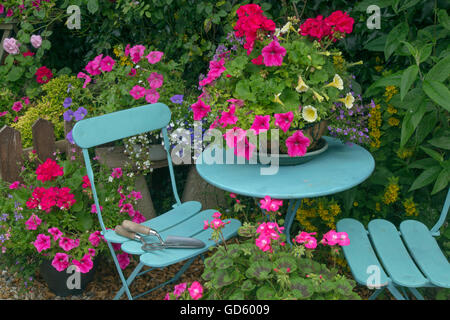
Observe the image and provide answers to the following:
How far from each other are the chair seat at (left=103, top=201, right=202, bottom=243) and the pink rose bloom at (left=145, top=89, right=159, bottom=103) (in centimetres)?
71

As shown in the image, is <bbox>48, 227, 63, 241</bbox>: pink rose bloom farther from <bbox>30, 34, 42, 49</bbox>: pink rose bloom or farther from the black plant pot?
<bbox>30, 34, 42, 49</bbox>: pink rose bloom

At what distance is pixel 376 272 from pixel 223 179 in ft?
2.41

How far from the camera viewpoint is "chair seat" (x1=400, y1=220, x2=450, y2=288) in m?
1.83

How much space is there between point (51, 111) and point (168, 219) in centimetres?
154

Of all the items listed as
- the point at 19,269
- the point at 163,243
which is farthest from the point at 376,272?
the point at 19,269

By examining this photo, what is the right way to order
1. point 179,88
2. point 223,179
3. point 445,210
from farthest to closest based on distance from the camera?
point 179,88, point 445,210, point 223,179

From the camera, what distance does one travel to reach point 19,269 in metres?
2.59

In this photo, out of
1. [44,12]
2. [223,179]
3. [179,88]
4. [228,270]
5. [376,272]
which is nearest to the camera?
[228,270]

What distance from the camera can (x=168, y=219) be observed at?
2.37m

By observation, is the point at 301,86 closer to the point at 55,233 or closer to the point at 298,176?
the point at 298,176

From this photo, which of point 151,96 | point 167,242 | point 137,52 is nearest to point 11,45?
point 137,52

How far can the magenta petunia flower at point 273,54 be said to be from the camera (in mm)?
1813

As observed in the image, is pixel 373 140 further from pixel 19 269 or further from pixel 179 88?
pixel 19 269

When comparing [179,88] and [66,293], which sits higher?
[179,88]
